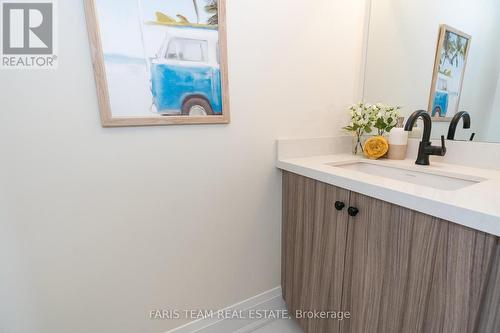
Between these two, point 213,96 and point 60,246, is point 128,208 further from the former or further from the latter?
point 213,96

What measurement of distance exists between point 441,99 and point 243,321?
4.94ft

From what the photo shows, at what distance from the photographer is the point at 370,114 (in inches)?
49.1

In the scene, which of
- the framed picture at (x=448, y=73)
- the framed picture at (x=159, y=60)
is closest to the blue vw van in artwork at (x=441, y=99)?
the framed picture at (x=448, y=73)

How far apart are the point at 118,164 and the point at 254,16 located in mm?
860

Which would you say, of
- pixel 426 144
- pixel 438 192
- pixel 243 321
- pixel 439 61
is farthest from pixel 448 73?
pixel 243 321

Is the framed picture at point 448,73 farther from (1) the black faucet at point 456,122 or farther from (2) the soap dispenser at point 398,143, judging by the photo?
(2) the soap dispenser at point 398,143

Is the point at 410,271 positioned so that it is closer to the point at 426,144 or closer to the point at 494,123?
the point at 426,144

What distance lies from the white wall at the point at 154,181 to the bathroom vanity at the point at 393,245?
24 centimetres

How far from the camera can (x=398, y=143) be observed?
1.19 m

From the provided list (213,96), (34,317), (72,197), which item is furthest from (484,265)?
(34,317)

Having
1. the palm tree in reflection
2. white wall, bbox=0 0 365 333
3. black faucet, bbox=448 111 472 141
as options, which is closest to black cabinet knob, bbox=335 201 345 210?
white wall, bbox=0 0 365 333

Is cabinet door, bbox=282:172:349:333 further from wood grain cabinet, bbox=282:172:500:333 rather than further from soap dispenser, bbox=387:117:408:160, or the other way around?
soap dispenser, bbox=387:117:408:160

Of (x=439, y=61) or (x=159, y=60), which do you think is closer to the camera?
(x=159, y=60)

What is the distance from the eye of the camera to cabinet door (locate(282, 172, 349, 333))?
36.1 inches
